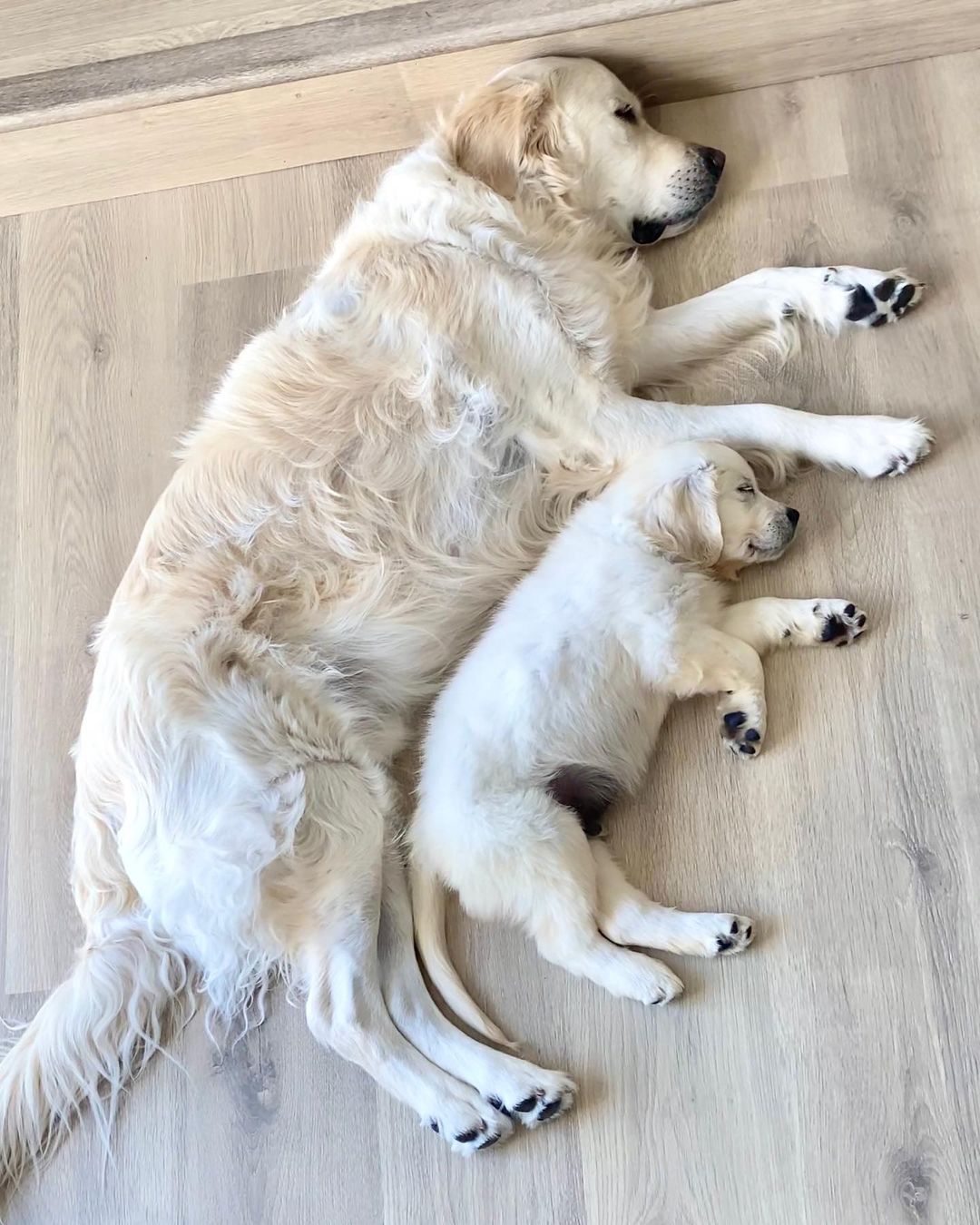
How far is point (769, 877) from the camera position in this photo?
6.06ft

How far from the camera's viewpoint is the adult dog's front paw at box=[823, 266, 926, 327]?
2037mm

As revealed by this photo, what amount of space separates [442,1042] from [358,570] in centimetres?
87

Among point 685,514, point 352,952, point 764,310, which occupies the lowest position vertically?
point 352,952

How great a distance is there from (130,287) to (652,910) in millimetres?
1909

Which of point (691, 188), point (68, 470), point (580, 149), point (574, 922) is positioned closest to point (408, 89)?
point (580, 149)

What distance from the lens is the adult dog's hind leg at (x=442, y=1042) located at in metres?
1.79

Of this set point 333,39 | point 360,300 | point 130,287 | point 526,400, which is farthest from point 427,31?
point 130,287

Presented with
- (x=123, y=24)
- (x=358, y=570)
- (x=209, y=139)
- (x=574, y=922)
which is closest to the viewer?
(x=574, y=922)

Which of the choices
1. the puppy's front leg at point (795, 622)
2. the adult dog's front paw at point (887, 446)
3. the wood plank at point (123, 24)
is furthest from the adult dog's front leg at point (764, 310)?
the wood plank at point (123, 24)

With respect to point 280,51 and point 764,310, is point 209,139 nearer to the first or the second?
point 280,51

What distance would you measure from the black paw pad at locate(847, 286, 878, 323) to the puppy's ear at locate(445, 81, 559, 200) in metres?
0.66

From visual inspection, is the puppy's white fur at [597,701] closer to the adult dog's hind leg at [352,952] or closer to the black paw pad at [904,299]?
the adult dog's hind leg at [352,952]

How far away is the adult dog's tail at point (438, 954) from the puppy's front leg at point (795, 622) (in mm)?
719

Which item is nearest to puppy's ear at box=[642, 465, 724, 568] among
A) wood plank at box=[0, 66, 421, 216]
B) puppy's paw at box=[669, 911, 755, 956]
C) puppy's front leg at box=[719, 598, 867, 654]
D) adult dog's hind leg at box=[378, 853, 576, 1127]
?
puppy's front leg at box=[719, 598, 867, 654]
